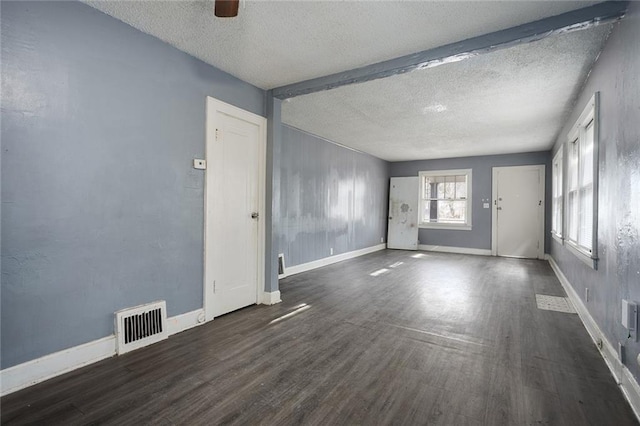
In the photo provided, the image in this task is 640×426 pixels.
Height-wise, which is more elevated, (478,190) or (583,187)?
(478,190)

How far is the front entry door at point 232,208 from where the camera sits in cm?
303

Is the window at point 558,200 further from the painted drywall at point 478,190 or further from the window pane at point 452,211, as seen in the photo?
the window pane at point 452,211

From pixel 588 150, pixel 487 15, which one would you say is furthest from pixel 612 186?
pixel 487 15

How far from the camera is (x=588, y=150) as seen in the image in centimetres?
313

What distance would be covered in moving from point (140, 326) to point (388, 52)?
3128 mm

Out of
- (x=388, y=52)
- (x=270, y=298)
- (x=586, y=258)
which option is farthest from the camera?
(x=270, y=298)

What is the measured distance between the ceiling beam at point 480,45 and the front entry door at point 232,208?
864 millimetres

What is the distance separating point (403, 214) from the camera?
332 inches

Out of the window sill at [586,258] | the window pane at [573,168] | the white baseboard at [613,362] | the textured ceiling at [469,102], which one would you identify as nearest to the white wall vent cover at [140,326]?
the textured ceiling at [469,102]

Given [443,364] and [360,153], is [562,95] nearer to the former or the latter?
[443,364]

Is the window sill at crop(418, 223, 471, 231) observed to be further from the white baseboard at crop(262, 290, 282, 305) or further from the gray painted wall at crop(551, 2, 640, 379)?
the white baseboard at crop(262, 290, 282, 305)

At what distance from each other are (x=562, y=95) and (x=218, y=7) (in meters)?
3.93

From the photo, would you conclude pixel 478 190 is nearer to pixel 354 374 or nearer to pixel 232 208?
pixel 232 208

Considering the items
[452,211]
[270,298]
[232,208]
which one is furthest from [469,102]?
[452,211]
